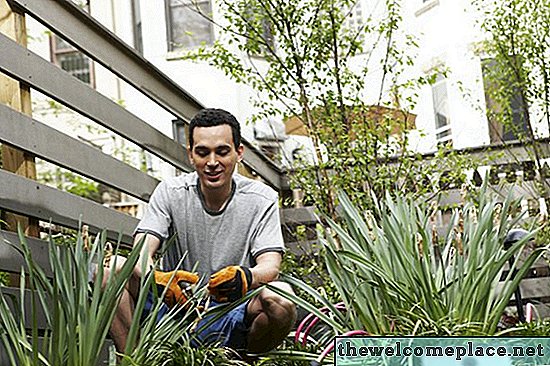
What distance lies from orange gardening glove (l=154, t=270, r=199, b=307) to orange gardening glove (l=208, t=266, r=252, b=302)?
0.25 feet

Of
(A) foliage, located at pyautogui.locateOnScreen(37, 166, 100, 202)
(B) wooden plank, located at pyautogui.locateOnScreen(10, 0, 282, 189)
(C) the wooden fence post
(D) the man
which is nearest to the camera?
(C) the wooden fence post

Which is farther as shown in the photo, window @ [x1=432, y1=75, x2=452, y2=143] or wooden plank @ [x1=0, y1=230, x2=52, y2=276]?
window @ [x1=432, y1=75, x2=452, y2=143]

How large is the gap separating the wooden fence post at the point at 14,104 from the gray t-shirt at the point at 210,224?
366 millimetres

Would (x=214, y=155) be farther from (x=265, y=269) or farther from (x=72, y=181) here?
(x=72, y=181)

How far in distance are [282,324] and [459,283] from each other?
2.03 ft

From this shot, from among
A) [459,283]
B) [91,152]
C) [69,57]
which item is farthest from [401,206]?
[69,57]

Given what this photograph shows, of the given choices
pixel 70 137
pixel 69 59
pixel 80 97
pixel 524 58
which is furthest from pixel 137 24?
pixel 70 137

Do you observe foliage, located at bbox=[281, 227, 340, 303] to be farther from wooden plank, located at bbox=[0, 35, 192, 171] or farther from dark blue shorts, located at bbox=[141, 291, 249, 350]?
dark blue shorts, located at bbox=[141, 291, 249, 350]

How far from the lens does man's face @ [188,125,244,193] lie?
125 inches

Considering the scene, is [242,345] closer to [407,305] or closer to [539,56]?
[407,305]

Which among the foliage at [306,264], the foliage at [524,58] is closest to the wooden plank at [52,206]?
the foliage at [306,264]

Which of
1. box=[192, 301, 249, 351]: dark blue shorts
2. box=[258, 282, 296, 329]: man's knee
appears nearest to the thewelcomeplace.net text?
box=[258, 282, 296, 329]: man's knee

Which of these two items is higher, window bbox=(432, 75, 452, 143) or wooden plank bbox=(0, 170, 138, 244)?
window bbox=(432, 75, 452, 143)

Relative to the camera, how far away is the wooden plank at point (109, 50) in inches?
130
